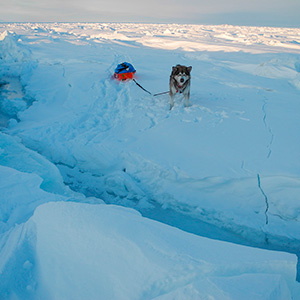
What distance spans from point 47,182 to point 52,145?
3.89ft

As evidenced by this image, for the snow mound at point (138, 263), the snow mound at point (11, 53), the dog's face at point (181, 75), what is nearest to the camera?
the snow mound at point (138, 263)

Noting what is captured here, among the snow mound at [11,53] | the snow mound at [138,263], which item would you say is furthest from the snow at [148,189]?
the snow mound at [11,53]

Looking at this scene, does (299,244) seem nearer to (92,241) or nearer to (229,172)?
(229,172)

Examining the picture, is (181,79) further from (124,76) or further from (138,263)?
(138,263)

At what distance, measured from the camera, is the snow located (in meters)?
1.20

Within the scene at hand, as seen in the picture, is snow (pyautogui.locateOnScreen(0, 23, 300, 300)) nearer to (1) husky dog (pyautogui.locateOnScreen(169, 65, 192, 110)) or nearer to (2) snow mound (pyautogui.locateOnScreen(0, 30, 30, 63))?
(1) husky dog (pyautogui.locateOnScreen(169, 65, 192, 110))

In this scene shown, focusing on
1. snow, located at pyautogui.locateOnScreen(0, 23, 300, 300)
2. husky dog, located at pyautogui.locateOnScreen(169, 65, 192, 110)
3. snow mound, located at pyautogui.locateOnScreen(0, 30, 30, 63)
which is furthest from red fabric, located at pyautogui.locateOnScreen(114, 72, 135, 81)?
snow mound, located at pyautogui.locateOnScreen(0, 30, 30, 63)

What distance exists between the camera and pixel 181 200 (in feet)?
9.20

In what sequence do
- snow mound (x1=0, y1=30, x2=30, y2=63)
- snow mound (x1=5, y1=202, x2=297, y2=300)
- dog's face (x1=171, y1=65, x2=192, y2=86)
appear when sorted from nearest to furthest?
snow mound (x1=5, y1=202, x2=297, y2=300) → dog's face (x1=171, y1=65, x2=192, y2=86) → snow mound (x1=0, y1=30, x2=30, y2=63)

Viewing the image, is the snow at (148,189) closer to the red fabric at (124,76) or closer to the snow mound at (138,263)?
the snow mound at (138,263)

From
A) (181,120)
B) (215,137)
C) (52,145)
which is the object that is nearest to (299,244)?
(215,137)

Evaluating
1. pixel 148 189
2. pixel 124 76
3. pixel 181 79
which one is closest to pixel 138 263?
pixel 148 189

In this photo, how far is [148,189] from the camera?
3.03 m

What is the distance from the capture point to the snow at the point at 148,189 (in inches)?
47.3
